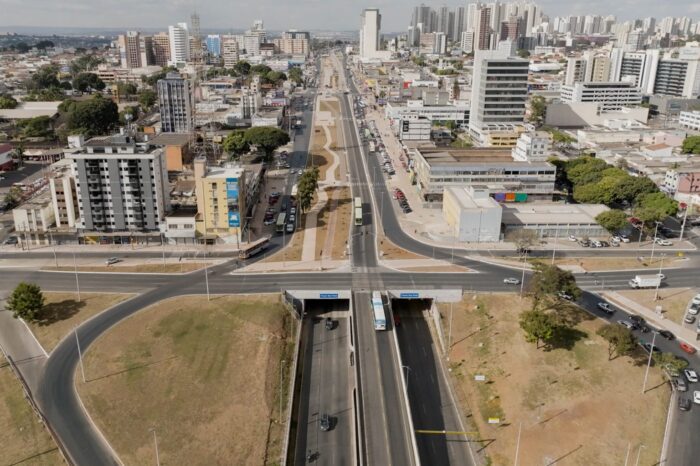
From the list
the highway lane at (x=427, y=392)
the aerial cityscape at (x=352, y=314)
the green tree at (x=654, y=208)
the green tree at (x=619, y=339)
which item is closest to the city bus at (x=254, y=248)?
the aerial cityscape at (x=352, y=314)

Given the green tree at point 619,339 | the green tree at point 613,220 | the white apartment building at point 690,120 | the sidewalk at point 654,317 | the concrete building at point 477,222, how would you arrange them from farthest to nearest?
the white apartment building at point 690,120 < the concrete building at point 477,222 < the green tree at point 613,220 < the sidewalk at point 654,317 < the green tree at point 619,339

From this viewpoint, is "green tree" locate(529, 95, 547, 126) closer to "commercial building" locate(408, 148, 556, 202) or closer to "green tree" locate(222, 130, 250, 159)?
"commercial building" locate(408, 148, 556, 202)

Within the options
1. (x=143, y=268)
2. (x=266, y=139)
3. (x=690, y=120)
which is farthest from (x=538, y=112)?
A: (x=143, y=268)

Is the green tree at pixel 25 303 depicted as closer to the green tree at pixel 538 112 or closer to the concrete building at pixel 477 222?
the concrete building at pixel 477 222

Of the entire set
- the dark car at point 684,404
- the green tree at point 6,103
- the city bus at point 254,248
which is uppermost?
the green tree at point 6,103

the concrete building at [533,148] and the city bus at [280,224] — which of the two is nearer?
the city bus at [280,224]

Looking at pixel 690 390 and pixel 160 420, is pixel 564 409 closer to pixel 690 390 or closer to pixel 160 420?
pixel 690 390

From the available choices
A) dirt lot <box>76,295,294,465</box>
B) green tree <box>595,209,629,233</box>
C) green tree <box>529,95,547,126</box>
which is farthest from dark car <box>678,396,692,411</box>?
green tree <box>529,95,547,126</box>
